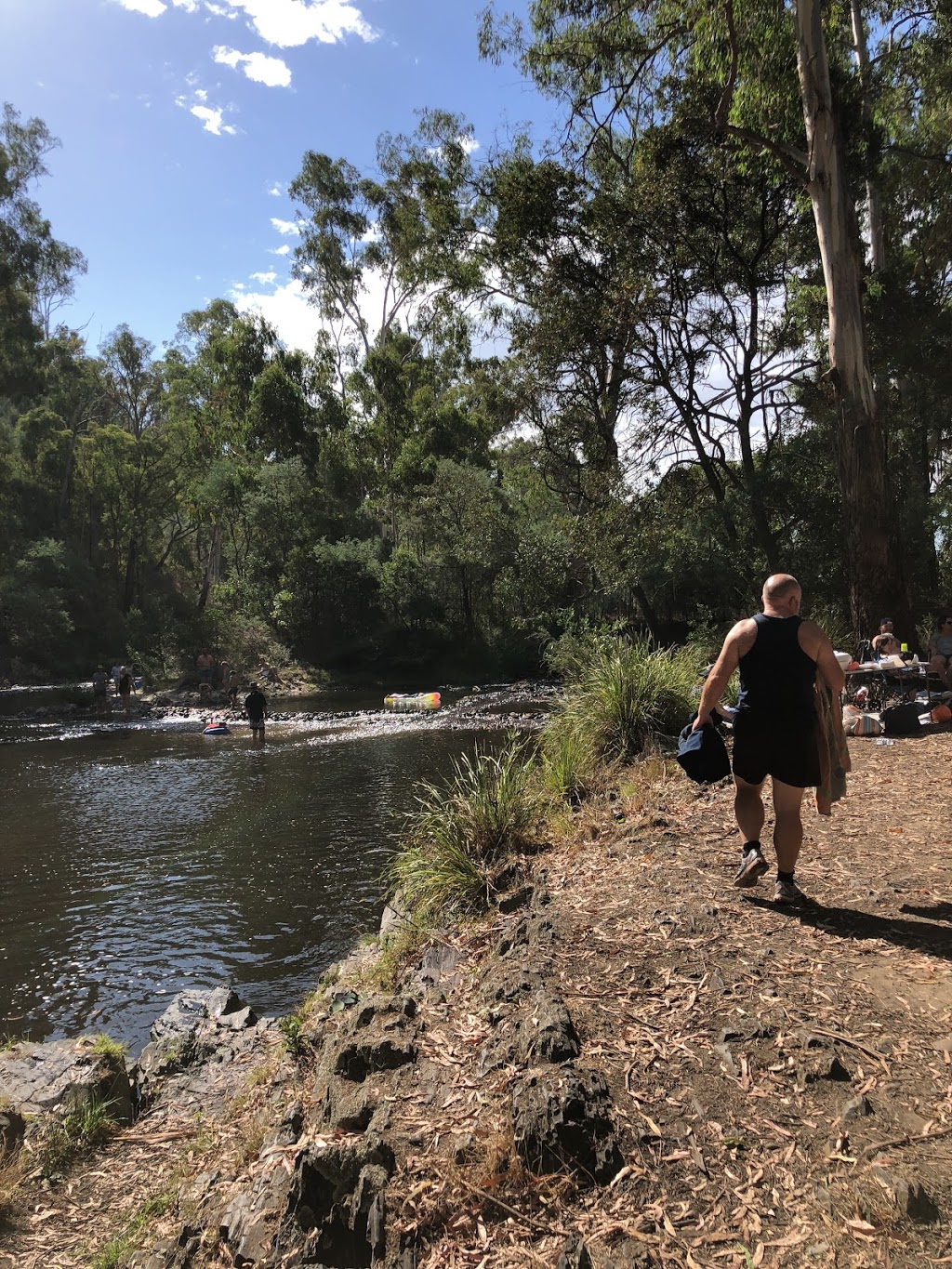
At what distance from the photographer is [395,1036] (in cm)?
341

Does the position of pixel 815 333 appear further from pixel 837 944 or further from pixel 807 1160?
pixel 807 1160

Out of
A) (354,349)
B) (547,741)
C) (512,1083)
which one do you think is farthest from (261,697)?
(354,349)

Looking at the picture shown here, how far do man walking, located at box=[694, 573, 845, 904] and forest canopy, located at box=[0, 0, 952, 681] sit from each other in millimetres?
7127

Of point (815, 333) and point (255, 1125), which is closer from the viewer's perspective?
point (255, 1125)

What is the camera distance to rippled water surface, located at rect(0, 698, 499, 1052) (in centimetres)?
637

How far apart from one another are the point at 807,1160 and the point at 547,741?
6077 millimetres

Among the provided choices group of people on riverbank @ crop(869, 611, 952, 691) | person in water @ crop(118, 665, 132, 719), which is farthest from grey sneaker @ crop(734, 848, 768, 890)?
person in water @ crop(118, 665, 132, 719)

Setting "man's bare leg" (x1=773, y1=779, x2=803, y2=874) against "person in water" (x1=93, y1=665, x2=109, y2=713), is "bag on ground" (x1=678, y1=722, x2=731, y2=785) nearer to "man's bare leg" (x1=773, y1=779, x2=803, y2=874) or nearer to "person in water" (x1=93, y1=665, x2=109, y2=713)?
"man's bare leg" (x1=773, y1=779, x2=803, y2=874)

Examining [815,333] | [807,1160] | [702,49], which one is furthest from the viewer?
[815,333]

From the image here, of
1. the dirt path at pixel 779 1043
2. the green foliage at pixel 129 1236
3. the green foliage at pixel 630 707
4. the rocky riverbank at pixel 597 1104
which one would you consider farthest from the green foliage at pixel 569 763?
the green foliage at pixel 129 1236

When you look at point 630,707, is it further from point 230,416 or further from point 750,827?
point 230,416

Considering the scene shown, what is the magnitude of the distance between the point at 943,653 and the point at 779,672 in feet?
23.3

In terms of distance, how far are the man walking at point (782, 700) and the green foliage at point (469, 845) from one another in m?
2.06

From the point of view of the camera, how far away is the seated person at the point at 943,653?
9.05 metres
